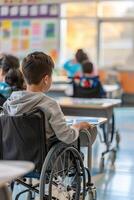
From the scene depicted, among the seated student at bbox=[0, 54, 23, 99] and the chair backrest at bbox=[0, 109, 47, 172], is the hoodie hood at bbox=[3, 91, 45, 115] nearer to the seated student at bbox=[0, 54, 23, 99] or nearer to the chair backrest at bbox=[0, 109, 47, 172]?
the chair backrest at bbox=[0, 109, 47, 172]

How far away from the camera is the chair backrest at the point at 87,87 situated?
466 cm

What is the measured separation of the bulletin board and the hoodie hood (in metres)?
7.23

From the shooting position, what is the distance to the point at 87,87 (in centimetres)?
471

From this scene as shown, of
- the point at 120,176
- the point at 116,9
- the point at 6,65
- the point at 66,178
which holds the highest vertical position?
the point at 116,9

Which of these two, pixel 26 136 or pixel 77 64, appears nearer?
pixel 26 136

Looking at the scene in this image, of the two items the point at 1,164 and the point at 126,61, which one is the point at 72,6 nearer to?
the point at 126,61

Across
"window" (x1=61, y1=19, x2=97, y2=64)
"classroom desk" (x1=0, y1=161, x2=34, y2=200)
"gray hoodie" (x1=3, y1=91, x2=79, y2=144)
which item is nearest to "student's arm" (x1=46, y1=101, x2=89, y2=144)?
"gray hoodie" (x1=3, y1=91, x2=79, y2=144)

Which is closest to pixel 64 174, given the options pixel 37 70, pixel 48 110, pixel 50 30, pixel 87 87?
pixel 48 110

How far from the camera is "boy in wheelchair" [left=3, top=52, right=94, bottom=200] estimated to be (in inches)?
87.1

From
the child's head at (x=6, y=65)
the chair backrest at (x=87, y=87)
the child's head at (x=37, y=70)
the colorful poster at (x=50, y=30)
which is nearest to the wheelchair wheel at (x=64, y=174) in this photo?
the child's head at (x=37, y=70)

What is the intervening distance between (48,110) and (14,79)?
102 cm

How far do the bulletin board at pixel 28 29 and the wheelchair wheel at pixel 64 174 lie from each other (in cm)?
726

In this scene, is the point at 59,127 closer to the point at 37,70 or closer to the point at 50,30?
the point at 37,70

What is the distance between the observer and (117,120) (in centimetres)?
696
